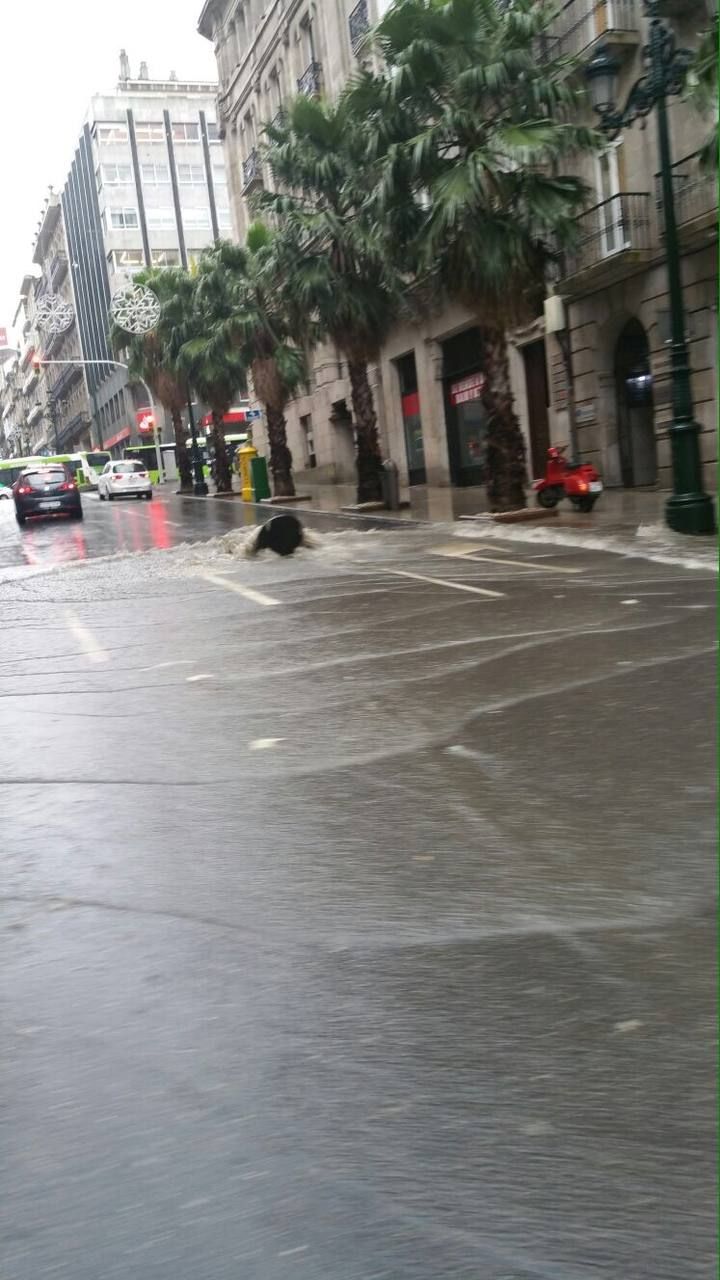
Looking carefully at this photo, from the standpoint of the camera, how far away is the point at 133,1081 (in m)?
2.48

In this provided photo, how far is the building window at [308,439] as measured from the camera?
4634 centimetres

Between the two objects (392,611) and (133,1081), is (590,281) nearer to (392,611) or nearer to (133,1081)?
(392,611)

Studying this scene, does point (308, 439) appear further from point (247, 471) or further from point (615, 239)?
point (615, 239)

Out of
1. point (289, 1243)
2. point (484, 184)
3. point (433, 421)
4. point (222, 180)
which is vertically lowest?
point (289, 1243)

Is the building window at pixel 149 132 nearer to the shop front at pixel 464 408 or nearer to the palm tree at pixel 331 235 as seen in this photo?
the shop front at pixel 464 408

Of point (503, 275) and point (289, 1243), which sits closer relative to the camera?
point (289, 1243)

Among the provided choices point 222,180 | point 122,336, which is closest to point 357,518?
point 122,336

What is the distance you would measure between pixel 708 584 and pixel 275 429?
24.5 metres

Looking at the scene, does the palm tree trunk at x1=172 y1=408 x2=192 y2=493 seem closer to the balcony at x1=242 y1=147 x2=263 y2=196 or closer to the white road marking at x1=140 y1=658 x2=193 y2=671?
the balcony at x1=242 y1=147 x2=263 y2=196

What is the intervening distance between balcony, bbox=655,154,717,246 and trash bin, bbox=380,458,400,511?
6404mm

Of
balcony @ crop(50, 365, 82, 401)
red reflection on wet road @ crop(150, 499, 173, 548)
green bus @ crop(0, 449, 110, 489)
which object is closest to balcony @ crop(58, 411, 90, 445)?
balcony @ crop(50, 365, 82, 401)

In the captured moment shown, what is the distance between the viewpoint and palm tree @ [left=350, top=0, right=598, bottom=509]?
658 inches

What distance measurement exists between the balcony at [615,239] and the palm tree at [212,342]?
11.0 meters

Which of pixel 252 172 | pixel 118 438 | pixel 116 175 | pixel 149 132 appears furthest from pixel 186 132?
pixel 252 172
